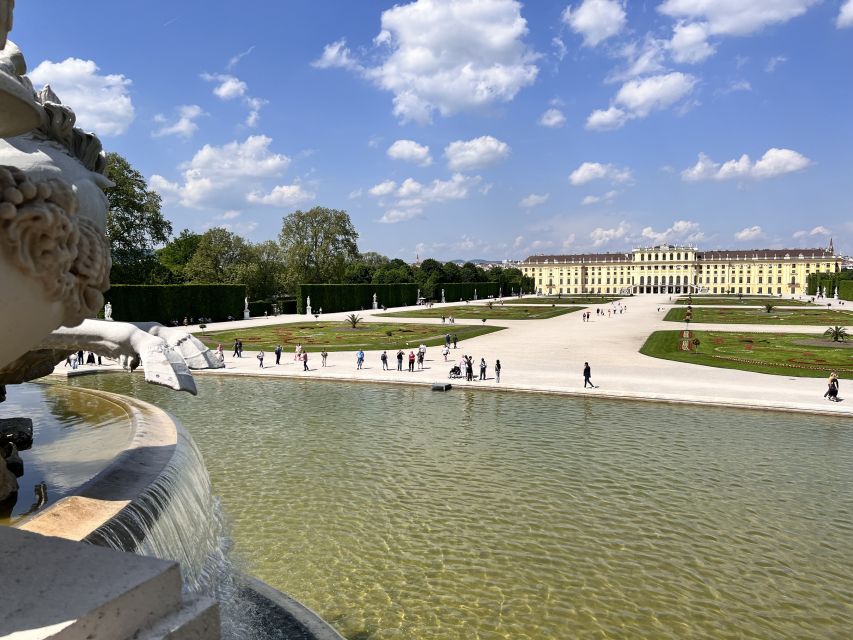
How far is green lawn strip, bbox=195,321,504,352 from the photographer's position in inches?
1218

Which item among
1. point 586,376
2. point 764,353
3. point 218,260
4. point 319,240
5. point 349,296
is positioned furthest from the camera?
point 319,240

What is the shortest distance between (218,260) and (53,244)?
193 feet

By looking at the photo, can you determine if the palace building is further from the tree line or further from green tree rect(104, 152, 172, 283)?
green tree rect(104, 152, 172, 283)

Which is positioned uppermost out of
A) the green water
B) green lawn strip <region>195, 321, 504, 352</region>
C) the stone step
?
the stone step

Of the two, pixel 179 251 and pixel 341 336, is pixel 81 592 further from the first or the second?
pixel 179 251

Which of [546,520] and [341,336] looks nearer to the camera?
[546,520]

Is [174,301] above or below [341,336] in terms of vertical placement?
above

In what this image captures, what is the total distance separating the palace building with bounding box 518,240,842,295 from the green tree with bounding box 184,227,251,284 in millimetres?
103539

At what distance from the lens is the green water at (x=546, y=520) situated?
653cm

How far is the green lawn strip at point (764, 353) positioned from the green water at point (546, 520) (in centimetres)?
902

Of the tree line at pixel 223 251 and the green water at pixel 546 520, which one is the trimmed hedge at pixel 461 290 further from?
the green water at pixel 546 520

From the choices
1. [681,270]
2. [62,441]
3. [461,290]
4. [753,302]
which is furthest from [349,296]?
[681,270]

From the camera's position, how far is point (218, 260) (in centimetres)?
5878

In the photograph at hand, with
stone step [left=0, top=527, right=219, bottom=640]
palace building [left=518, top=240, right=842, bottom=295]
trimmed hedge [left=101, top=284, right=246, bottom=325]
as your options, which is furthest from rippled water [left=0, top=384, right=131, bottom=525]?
palace building [left=518, top=240, right=842, bottom=295]
